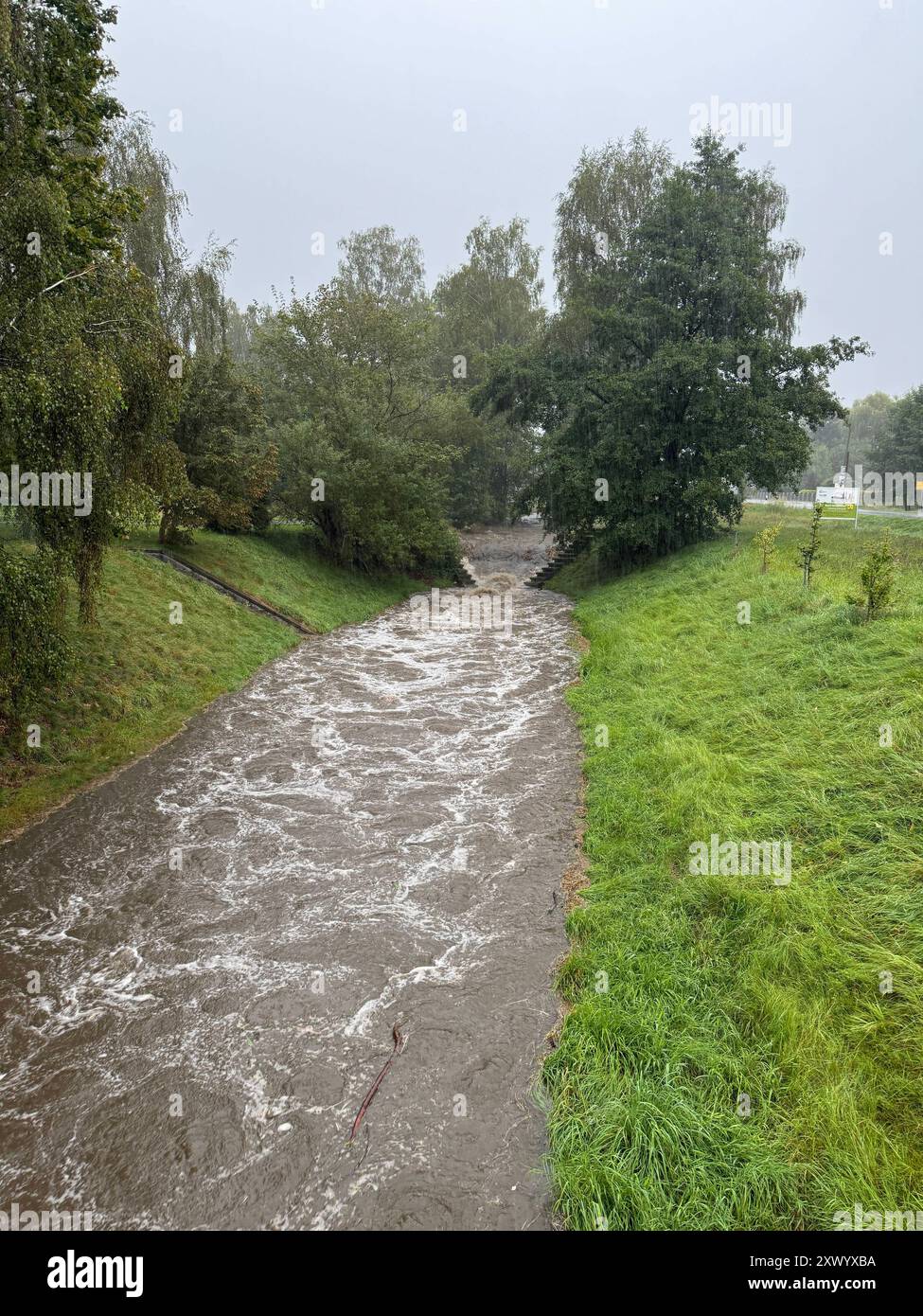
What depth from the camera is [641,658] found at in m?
15.1

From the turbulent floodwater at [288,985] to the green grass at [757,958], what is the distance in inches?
20.7

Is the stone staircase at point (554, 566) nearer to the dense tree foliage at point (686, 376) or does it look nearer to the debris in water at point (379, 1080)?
the dense tree foliage at point (686, 376)

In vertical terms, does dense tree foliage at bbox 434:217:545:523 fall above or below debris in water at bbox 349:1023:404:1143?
above

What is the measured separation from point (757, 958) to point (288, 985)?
4.25 m

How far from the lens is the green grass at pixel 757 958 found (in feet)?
14.3

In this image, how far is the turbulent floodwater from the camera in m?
4.52

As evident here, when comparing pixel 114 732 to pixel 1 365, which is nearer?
pixel 1 365

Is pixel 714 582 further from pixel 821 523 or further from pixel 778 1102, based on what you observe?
pixel 778 1102
